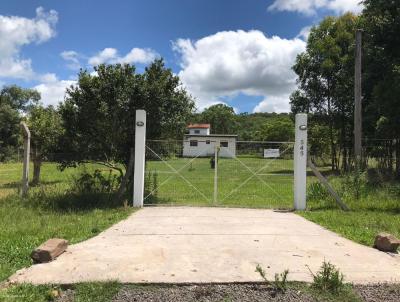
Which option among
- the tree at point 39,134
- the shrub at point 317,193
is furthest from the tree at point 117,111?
the tree at point 39,134

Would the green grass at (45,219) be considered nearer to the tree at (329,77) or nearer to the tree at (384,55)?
the tree at (384,55)

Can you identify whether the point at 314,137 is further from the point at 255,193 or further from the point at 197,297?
the point at 197,297

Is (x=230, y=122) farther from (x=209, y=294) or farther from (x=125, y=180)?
(x=209, y=294)

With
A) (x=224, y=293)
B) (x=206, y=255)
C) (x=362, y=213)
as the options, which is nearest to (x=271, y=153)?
(x=362, y=213)

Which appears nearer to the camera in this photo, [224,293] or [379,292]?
[224,293]

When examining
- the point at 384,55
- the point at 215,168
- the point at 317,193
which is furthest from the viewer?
the point at 384,55

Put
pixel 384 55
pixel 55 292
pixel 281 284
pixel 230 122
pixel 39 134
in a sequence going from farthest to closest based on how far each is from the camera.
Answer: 1. pixel 230 122
2. pixel 384 55
3. pixel 39 134
4. pixel 281 284
5. pixel 55 292

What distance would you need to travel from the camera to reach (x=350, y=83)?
1039 inches

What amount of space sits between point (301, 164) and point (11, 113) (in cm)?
5518

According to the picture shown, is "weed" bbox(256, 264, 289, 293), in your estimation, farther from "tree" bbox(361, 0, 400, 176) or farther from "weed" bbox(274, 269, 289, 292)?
"tree" bbox(361, 0, 400, 176)

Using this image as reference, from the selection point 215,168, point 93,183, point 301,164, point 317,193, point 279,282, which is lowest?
point 279,282

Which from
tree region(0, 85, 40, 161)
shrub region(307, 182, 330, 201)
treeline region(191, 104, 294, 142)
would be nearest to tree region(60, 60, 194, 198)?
shrub region(307, 182, 330, 201)

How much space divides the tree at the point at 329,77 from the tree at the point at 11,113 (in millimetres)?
34768

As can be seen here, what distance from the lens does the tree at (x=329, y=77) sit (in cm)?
3098
